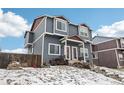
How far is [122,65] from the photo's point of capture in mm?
14141

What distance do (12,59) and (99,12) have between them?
235 inches

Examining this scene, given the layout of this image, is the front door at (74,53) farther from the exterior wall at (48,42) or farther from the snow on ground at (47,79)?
the snow on ground at (47,79)

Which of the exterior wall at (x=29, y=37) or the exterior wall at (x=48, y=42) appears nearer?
the exterior wall at (x=48, y=42)

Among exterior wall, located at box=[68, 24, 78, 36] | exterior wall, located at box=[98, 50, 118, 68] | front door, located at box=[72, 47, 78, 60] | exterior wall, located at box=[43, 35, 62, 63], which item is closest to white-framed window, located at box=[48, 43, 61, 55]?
exterior wall, located at box=[43, 35, 62, 63]

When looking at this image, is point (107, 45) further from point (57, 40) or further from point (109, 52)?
point (57, 40)

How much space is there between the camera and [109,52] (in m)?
14.8

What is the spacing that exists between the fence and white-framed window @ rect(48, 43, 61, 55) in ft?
5.22

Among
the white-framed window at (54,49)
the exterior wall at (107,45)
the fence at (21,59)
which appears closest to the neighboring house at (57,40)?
the white-framed window at (54,49)

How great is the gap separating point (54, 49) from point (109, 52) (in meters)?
7.96

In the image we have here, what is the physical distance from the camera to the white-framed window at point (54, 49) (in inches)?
378

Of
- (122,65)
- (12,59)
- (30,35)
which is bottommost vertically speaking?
(122,65)
